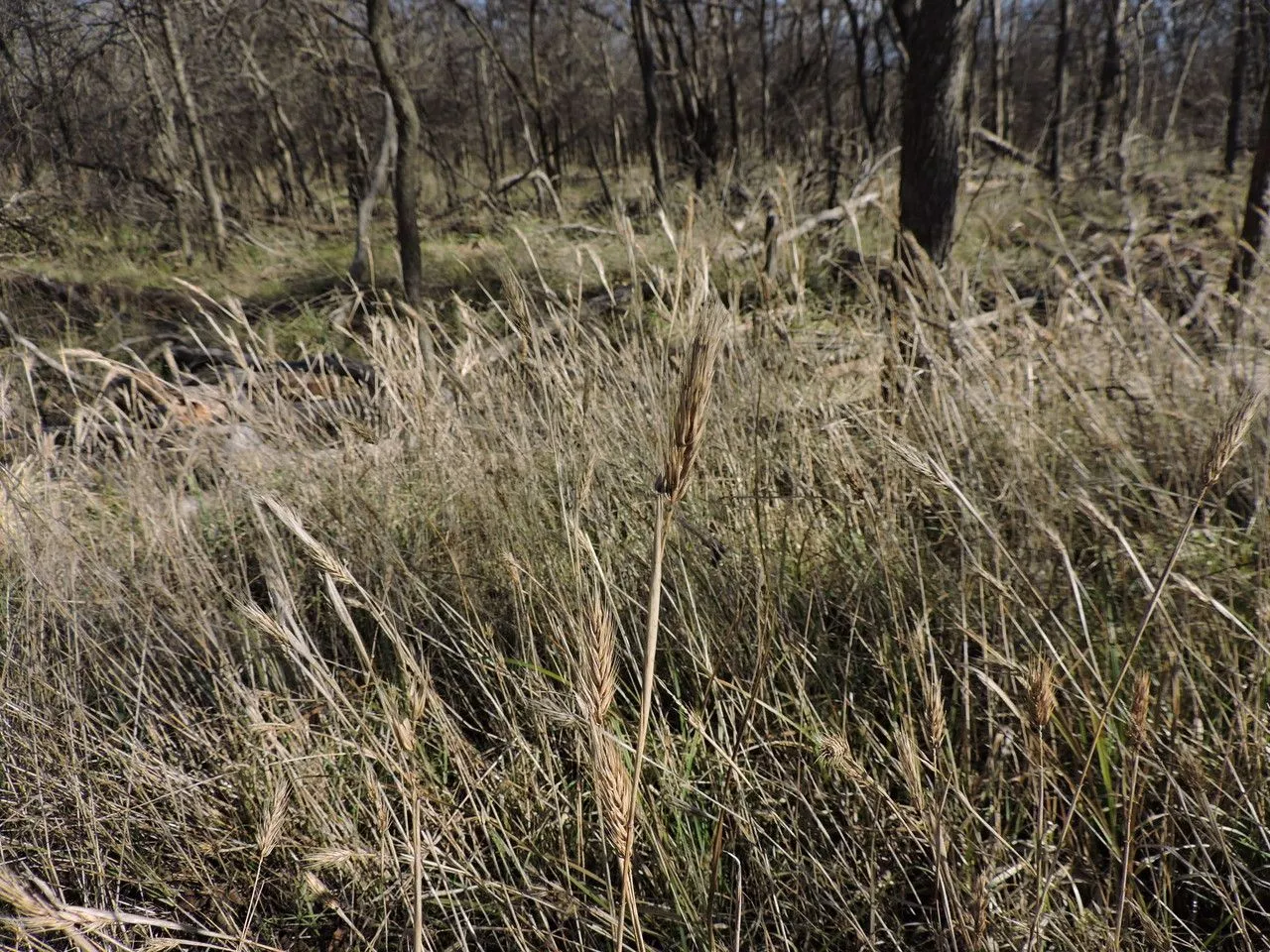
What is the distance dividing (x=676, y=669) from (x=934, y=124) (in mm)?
3328

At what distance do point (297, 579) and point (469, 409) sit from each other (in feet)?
2.09

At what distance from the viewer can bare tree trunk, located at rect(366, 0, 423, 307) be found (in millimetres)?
4320

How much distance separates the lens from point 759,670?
0.99 metres

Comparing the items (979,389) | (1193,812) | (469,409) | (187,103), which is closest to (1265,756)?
(1193,812)

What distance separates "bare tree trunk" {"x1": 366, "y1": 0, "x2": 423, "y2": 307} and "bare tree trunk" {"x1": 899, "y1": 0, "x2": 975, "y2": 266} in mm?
2661

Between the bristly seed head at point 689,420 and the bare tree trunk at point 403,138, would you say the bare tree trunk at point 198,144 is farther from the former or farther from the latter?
the bristly seed head at point 689,420

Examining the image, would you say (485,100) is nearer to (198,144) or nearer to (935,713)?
(198,144)

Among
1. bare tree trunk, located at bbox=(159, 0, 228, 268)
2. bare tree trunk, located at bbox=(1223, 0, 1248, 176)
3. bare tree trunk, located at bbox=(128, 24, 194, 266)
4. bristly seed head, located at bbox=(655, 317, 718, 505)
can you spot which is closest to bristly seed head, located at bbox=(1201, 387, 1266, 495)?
bristly seed head, located at bbox=(655, 317, 718, 505)

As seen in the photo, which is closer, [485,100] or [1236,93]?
[1236,93]

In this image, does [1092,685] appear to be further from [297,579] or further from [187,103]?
[187,103]

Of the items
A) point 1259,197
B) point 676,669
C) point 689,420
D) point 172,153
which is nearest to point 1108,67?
point 1259,197

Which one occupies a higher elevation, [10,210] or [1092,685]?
[10,210]

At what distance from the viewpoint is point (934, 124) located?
12.7 feet

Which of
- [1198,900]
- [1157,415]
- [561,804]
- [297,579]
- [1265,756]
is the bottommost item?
[1198,900]
